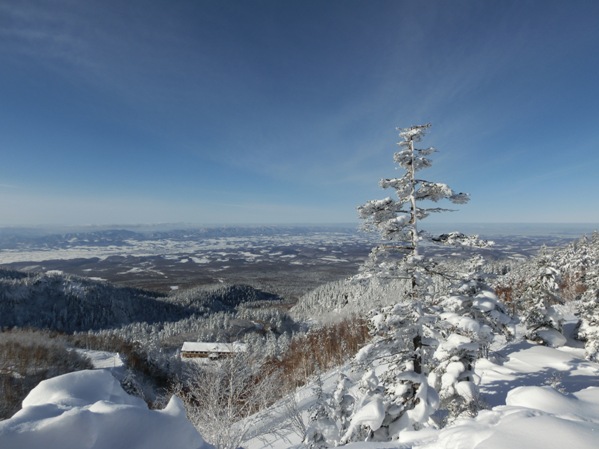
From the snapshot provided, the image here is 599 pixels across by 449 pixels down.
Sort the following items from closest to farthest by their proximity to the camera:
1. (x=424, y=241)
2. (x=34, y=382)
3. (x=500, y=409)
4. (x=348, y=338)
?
(x=500, y=409)
(x=424, y=241)
(x=34, y=382)
(x=348, y=338)

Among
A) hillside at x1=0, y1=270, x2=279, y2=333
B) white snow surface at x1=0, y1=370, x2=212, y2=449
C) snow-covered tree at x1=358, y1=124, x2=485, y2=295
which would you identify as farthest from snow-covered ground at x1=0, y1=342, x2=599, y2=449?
hillside at x1=0, y1=270, x2=279, y2=333

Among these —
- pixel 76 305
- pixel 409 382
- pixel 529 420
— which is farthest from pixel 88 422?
pixel 76 305

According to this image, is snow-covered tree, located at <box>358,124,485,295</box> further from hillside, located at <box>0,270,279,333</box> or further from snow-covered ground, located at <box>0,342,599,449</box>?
hillside, located at <box>0,270,279,333</box>

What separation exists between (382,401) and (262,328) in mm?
131817

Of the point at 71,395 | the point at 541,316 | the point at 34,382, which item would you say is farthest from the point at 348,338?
the point at 71,395

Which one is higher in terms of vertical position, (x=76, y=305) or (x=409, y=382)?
(x=409, y=382)

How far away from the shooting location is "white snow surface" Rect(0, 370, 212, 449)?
521 centimetres

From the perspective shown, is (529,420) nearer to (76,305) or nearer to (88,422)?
(88,422)

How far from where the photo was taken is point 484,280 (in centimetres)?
1833

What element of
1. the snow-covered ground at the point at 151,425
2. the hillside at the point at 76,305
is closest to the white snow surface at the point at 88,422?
the snow-covered ground at the point at 151,425

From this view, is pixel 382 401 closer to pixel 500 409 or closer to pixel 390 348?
pixel 390 348

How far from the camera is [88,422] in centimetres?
561

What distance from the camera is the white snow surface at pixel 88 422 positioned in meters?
5.21

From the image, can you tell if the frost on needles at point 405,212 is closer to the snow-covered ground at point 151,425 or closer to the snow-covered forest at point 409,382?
the snow-covered forest at point 409,382
